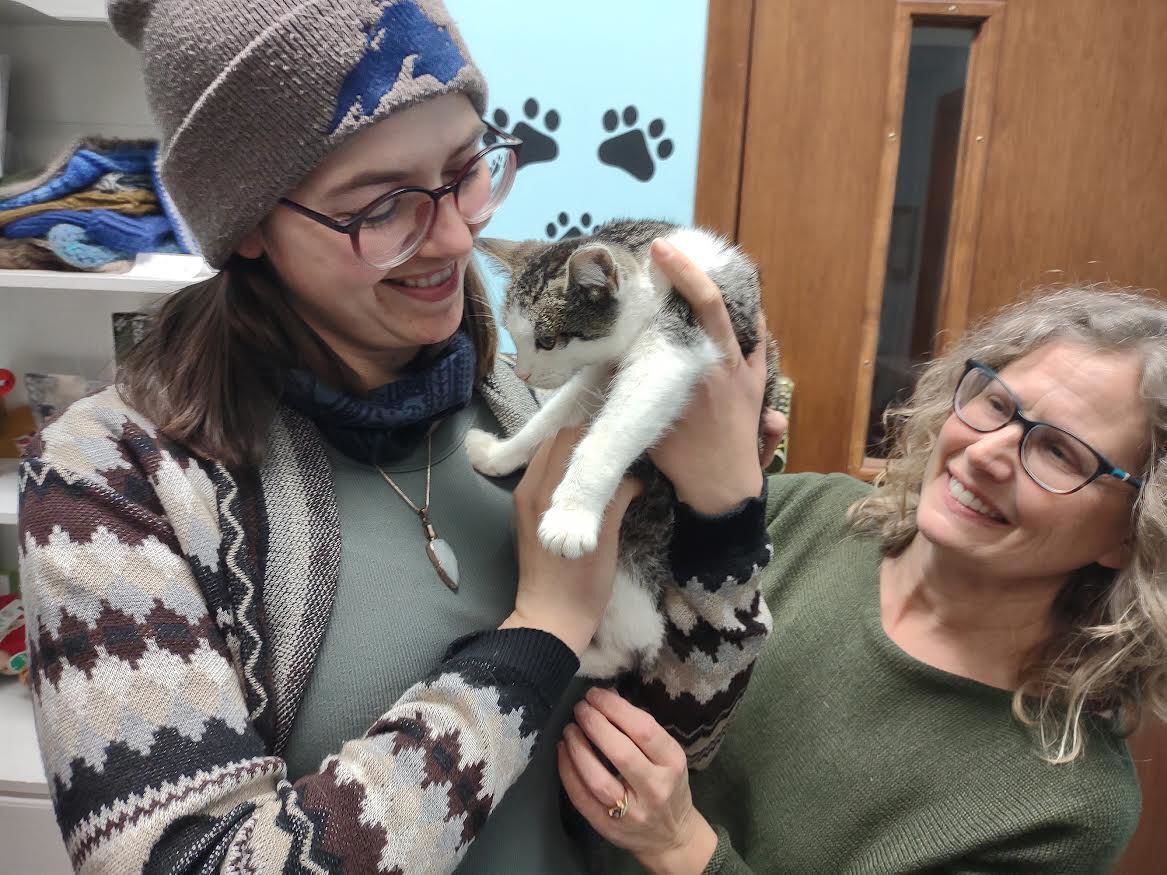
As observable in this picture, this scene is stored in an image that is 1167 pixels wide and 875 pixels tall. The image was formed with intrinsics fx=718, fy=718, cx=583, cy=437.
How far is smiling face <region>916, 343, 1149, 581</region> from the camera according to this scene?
3.01 ft

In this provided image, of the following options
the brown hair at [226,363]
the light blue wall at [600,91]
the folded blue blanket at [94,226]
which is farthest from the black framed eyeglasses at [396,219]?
the light blue wall at [600,91]

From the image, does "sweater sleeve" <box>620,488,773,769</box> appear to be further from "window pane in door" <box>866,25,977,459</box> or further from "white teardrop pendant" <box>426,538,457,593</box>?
"window pane in door" <box>866,25,977,459</box>

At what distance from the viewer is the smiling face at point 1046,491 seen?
0.92 m

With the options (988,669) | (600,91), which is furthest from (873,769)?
(600,91)

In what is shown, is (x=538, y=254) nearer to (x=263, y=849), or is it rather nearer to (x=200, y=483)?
(x=200, y=483)

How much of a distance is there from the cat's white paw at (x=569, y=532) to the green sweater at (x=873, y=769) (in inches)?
19.6

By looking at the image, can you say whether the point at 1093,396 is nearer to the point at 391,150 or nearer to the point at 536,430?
the point at 536,430

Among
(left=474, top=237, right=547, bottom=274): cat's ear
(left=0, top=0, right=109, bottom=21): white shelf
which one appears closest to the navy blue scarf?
(left=474, top=237, right=547, bottom=274): cat's ear

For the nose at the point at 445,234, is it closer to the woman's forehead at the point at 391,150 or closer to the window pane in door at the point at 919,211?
the woman's forehead at the point at 391,150

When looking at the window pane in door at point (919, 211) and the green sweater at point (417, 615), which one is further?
the window pane in door at point (919, 211)

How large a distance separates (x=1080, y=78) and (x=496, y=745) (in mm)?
1945

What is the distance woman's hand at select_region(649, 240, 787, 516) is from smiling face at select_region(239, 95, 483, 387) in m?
0.23

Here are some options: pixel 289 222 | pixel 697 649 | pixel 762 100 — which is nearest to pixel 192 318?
pixel 289 222

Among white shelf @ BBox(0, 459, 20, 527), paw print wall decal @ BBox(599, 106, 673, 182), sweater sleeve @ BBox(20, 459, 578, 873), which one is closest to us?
sweater sleeve @ BBox(20, 459, 578, 873)
